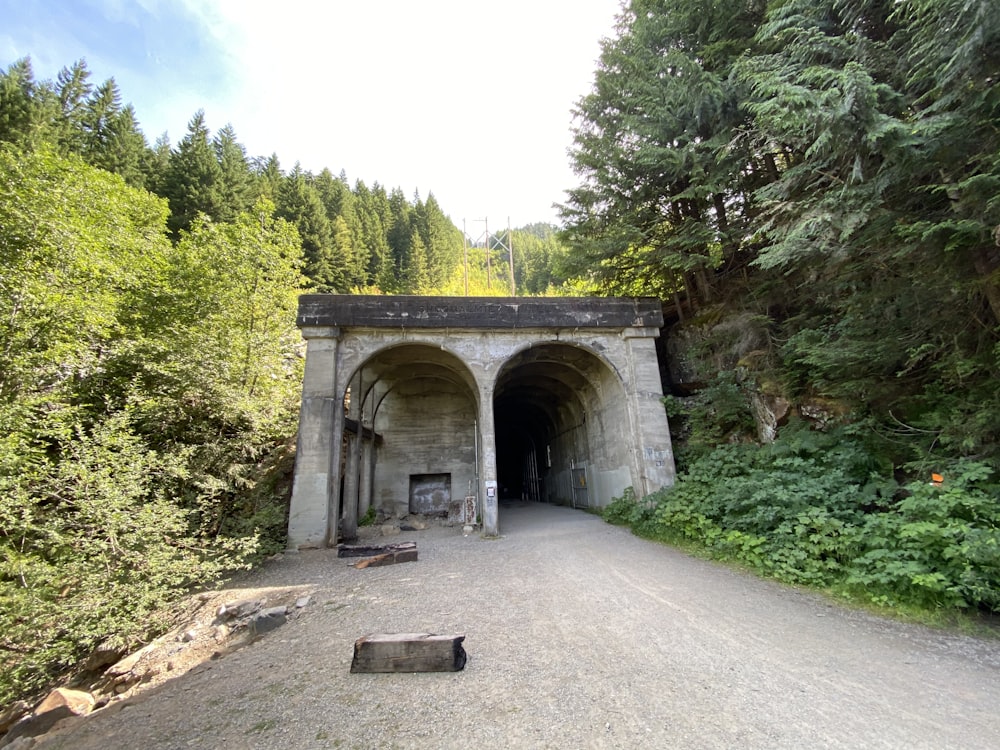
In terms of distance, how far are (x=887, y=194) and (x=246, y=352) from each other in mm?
12998

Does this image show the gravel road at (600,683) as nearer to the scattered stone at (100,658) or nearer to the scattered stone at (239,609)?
the scattered stone at (239,609)

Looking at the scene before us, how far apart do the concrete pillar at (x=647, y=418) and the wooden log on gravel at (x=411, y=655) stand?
8.37m

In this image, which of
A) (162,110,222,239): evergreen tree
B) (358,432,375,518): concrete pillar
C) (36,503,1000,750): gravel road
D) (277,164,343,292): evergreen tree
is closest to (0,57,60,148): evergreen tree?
(162,110,222,239): evergreen tree

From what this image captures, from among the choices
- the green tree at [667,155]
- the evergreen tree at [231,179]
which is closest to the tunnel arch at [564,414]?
the green tree at [667,155]

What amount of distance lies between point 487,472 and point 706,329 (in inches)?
274

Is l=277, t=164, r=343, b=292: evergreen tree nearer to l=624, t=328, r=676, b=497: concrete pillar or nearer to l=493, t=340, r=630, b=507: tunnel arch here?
l=493, t=340, r=630, b=507: tunnel arch

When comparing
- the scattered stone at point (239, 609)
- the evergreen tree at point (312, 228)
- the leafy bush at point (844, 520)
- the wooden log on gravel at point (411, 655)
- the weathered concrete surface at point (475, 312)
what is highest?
the evergreen tree at point (312, 228)

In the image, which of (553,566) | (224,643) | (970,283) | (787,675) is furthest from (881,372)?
(224,643)

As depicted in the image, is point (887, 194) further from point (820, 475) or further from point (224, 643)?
point (224, 643)

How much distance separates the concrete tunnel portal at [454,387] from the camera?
10.3 meters

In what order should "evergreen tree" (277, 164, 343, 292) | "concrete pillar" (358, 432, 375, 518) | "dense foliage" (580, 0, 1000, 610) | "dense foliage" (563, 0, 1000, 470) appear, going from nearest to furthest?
"dense foliage" (580, 0, 1000, 610)
"dense foliage" (563, 0, 1000, 470)
"concrete pillar" (358, 432, 375, 518)
"evergreen tree" (277, 164, 343, 292)

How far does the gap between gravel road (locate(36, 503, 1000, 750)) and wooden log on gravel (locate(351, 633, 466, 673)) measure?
2.8 inches

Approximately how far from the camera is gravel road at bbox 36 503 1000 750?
2561mm

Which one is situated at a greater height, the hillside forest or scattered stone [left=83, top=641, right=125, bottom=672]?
the hillside forest
